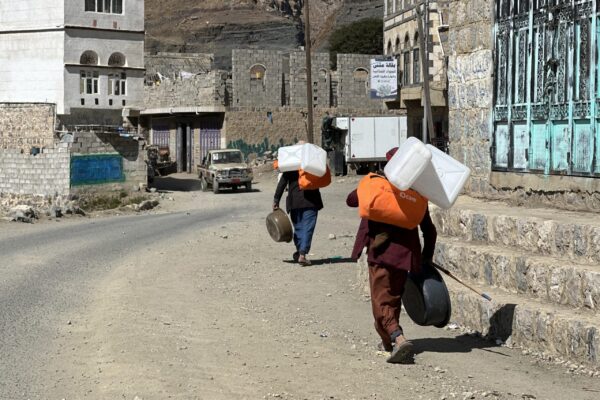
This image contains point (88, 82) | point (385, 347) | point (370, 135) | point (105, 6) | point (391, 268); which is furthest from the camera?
point (88, 82)

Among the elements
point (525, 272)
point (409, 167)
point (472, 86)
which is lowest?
point (525, 272)

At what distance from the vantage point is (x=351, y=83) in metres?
51.5

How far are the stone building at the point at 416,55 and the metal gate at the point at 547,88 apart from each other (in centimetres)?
2370

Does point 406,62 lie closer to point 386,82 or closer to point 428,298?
point 386,82

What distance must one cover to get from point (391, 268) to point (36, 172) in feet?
95.2

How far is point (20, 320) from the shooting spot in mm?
9750

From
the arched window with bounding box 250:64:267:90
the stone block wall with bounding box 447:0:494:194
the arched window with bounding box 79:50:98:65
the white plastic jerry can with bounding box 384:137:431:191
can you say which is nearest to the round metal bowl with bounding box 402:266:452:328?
the white plastic jerry can with bounding box 384:137:431:191

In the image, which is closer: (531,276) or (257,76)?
(531,276)

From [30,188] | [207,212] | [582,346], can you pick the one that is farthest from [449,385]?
[30,188]

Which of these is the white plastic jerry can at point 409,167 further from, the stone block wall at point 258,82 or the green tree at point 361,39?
the green tree at point 361,39

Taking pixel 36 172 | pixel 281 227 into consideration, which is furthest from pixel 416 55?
pixel 281 227

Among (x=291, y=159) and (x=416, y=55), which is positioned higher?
(x=416, y=55)

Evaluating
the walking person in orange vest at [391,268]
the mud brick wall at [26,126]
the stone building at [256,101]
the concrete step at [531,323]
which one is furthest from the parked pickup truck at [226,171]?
the walking person in orange vest at [391,268]

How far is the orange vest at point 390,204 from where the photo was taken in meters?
7.79
